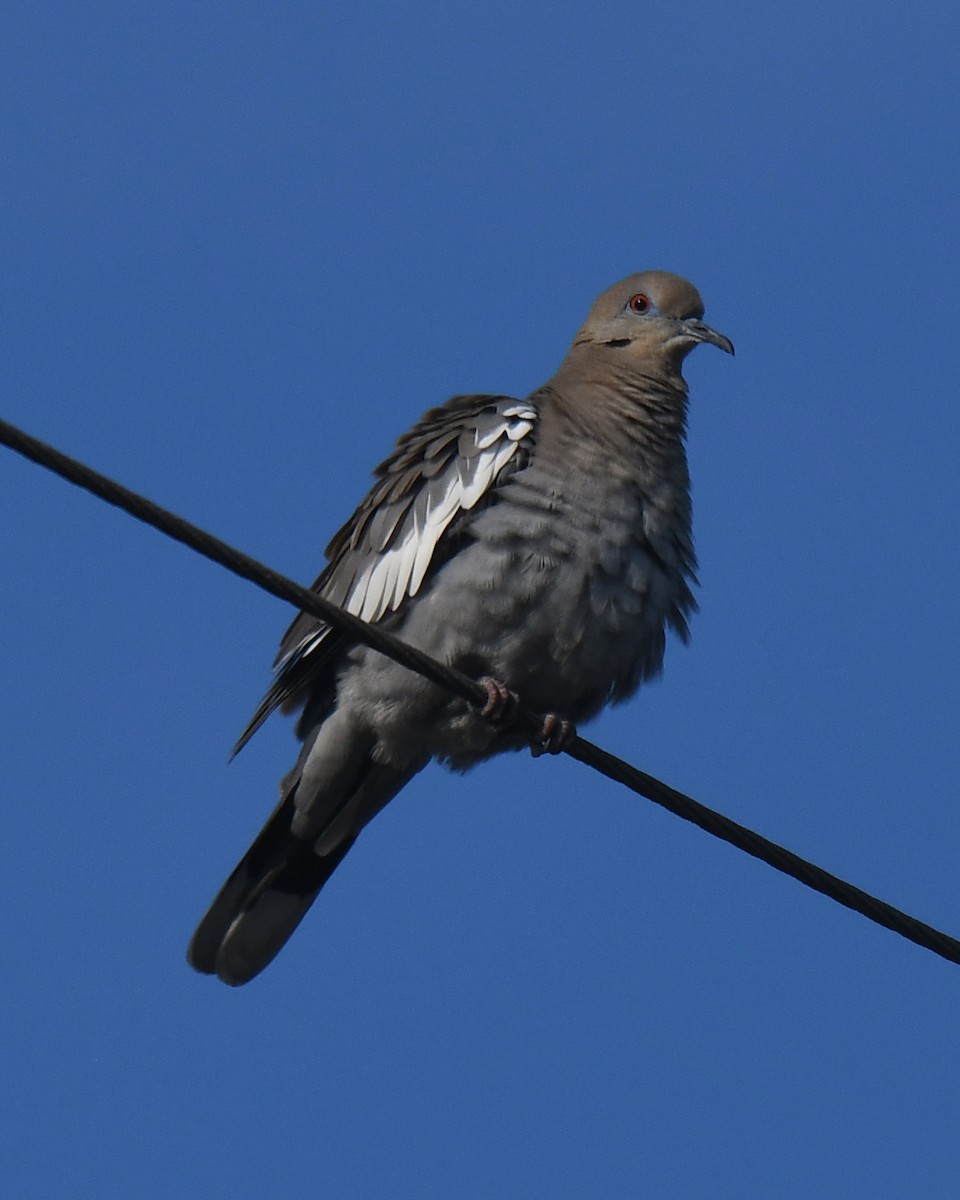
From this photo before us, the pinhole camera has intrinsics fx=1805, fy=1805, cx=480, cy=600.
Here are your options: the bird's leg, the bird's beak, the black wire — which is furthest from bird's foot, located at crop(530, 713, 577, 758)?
the bird's beak

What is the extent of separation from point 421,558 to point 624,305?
1774 millimetres

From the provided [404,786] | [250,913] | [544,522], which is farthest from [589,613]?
[250,913]

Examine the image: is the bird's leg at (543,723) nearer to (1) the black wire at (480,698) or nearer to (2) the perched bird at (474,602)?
(2) the perched bird at (474,602)

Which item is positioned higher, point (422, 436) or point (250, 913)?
point (422, 436)

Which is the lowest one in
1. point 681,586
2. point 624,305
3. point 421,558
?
point 421,558

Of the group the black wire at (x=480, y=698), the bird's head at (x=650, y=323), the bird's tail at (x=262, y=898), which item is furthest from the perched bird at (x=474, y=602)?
the black wire at (x=480, y=698)

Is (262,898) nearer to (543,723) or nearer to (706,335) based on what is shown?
(543,723)

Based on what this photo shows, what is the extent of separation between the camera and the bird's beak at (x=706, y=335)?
6.48m

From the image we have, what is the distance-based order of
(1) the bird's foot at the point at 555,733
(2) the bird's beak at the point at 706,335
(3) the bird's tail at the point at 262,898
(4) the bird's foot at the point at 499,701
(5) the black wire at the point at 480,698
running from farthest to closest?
1. (2) the bird's beak at the point at 706,335
2. (3) the bird's tail at the point at 262,898
3. (1) the bird's foot at the point at 555,733
4. (4) the bird's foot at the point at 499,701
5. (5) the black wire at the point at 480,698

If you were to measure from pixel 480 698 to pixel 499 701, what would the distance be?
0.65 metres

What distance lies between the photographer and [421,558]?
5449 millimetres

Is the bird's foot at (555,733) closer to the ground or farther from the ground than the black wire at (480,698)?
farther from the ground

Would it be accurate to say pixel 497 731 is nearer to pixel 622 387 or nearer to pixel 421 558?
pixel 421 558

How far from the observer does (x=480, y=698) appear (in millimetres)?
4520
